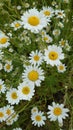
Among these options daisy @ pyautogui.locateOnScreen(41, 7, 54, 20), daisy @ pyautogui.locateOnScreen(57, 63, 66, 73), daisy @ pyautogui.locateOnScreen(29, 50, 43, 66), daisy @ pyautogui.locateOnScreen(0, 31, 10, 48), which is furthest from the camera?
daisy @ pyautogui.locateOnScreen(41, 7, 54, 20)

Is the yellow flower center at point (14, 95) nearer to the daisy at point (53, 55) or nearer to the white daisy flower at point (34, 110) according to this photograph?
the white daisy flower at point (34, 110)

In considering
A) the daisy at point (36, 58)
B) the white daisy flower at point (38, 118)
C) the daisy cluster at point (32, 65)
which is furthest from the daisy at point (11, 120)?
the daisy at point (36, 58)

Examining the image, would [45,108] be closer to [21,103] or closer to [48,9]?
[21,103]

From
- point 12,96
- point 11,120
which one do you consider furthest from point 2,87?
point 11,120

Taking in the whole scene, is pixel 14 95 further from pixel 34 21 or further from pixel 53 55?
pixel 34 21

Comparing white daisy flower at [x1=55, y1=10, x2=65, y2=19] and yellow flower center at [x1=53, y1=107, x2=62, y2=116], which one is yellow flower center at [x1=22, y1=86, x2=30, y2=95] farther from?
white daisy flower at [x1=55, y1=10, x2=65, y2=19]

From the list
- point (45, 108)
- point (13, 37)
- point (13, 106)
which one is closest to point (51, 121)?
A: point (45, 108)

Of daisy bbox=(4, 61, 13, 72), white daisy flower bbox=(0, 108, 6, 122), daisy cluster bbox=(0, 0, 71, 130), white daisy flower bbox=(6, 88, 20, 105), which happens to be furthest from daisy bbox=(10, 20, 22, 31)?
white daisy flower bbox=(0, 108, 6, 122)
